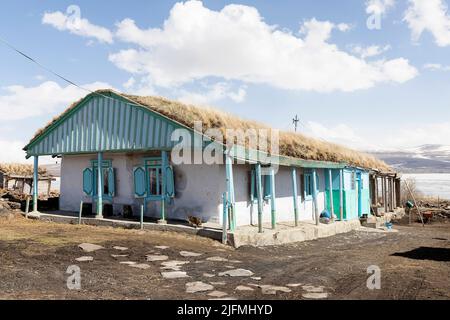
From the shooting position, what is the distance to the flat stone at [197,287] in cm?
673

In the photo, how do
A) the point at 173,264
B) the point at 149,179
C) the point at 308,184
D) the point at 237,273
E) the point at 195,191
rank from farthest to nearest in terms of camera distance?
the point at 308,184 < the point at 149,179 < the point at 195,191 < the point at 173,264 < the point at 237,273

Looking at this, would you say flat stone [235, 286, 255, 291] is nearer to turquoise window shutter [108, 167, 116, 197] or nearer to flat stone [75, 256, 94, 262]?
flat stone [75, 256, 94, 262]

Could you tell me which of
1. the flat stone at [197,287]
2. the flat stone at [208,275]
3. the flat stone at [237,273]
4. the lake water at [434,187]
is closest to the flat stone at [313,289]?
the flat stone at [237,273]

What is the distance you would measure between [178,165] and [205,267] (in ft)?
19.6

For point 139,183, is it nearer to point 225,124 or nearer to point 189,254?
point 225,124

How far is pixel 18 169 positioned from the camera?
81.8 ft

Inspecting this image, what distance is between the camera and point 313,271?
8.34 metres

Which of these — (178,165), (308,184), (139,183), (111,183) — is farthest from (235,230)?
(308,184)

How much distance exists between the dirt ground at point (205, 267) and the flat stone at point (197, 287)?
138 mm

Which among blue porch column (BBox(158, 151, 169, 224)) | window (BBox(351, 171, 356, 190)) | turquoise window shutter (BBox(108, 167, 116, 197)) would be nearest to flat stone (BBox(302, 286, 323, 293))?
blue porch column (BBox(158, 151, 169, 224))

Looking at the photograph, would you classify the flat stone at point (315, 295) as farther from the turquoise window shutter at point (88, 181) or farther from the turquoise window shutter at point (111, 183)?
the turquoise window shutter at point (88, 181)

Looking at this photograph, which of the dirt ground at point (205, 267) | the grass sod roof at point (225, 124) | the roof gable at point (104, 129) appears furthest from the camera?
the grass sod roof at point (225, 124)

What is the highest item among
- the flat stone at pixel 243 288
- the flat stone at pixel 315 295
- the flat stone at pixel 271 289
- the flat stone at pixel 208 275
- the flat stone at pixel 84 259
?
the flat stone at pixel 84 259

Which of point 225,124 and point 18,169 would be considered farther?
point 18,169
